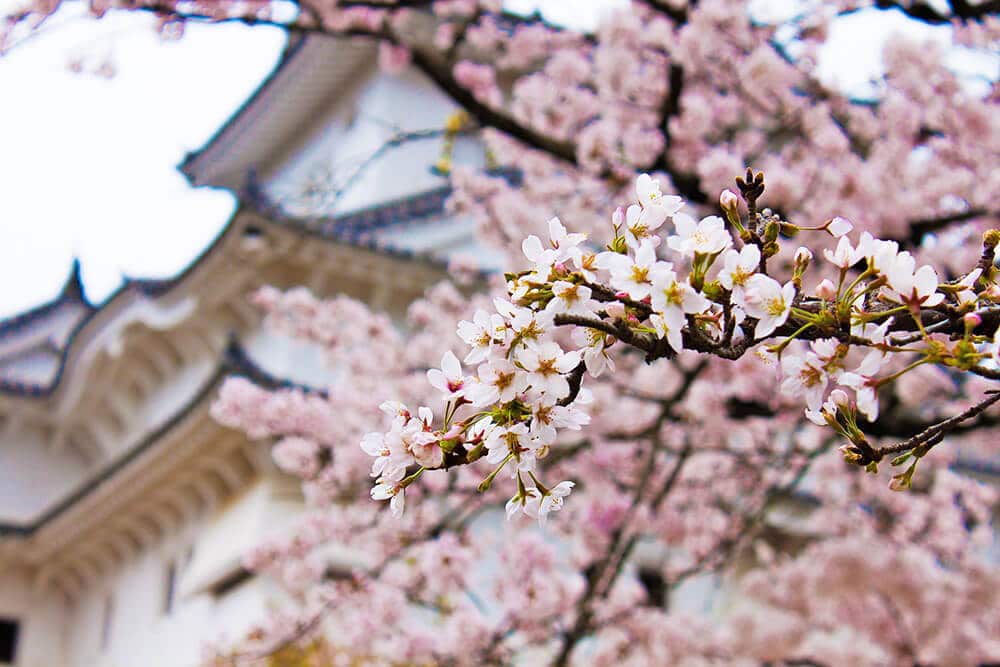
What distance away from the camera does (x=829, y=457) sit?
958 cm

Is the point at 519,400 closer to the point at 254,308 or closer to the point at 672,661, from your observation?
the point at 672,661

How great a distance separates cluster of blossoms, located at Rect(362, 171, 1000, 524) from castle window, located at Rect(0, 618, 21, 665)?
585 inches

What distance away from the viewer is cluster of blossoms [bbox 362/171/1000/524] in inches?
63.0

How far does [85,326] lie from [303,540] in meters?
8.16

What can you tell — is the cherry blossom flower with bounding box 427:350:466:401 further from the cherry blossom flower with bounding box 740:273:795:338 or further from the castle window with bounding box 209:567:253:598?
the castle window with bounding box 209:567:253:598

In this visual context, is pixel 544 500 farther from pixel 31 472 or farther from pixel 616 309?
pixel 31 472

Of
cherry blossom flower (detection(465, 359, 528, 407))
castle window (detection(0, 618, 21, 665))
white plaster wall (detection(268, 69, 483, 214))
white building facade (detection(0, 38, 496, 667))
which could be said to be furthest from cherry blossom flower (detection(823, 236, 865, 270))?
castle window (detection(0, 618, 21, 665))

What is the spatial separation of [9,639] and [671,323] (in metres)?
15.4

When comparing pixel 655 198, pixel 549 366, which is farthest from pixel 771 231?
pixel 549 366

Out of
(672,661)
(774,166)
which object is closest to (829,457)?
(672,661)

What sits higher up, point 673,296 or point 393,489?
point 673,296

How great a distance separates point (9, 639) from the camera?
14516mm

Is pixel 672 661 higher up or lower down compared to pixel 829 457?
lower down

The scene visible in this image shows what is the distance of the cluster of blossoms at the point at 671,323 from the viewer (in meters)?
1.60
